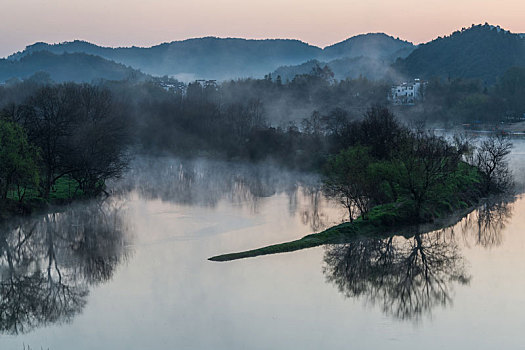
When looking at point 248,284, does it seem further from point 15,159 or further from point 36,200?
point 36,200

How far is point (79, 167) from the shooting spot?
37.6m

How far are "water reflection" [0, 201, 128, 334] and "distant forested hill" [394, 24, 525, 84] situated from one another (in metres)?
111

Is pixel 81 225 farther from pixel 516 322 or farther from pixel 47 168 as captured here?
pixel 516 322

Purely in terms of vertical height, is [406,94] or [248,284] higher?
[406,94]

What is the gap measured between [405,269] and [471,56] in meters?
127

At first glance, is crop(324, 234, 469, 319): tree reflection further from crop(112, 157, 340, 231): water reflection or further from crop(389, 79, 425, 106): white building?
crop(389, 79, 425, 106): white building

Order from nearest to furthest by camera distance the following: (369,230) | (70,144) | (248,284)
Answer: (248,284), (369,230), (70,144)

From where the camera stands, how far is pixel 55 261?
25.6 metres

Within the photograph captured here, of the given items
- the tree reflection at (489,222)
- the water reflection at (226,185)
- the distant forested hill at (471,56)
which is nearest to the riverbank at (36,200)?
the water reflection at (226,185)

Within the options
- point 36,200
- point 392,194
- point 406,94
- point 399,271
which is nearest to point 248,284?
point 399,271

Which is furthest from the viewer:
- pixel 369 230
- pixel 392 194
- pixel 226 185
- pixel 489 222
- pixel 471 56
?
pixel 471 56

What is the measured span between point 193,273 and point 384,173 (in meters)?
12.3

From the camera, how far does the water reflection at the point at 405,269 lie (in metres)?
21.0

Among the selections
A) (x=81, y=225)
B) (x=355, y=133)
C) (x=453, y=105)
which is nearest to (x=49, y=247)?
(x=81, y=225)
